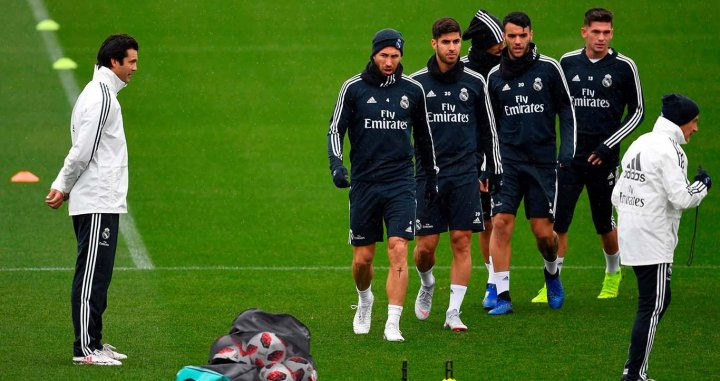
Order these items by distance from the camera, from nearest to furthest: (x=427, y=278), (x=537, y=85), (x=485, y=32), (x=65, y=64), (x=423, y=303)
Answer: (x=427, y=278) → (x=423, y=303) → (x=537, y=85) → (x=485, y=32) → (x=65, y=64)

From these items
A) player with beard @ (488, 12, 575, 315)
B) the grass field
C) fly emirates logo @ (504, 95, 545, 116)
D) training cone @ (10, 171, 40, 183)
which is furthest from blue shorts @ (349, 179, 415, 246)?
training cone @ (10, 171, 40, 183)

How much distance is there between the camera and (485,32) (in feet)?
40.9

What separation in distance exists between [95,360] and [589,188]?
4.96m

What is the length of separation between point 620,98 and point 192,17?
15.0 metres

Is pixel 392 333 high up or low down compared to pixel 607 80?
down

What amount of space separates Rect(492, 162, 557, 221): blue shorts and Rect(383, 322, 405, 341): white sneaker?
1.74 metres

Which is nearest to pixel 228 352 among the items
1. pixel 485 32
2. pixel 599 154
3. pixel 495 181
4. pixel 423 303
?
pixel 423 303

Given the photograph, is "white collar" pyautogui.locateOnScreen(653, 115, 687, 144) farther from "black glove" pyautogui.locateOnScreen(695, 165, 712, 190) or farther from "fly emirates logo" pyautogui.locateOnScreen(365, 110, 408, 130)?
"fly emirates logo" pyautogui.locateOnScreen(365, 110, 408, 130)

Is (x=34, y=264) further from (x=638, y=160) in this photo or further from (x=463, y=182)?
(x=638, y=160)

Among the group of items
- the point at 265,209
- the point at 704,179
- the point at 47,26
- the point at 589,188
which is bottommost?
the point at 265,209

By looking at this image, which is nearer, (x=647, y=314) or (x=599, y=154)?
(x=647, y=314)

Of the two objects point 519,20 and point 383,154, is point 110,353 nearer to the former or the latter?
point 383,154

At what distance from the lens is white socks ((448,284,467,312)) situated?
11.2 m

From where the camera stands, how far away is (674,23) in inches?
984
